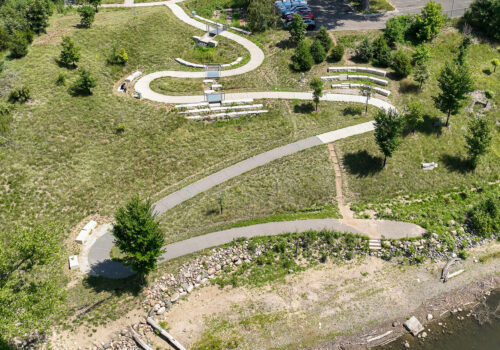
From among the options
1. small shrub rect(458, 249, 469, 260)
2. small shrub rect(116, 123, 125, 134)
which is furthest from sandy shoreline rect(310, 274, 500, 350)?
small shrub rect(116, 123, 125, 134)

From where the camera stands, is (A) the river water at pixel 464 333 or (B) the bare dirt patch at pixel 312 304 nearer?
(B) the bare dirt patch at pixel 312 304

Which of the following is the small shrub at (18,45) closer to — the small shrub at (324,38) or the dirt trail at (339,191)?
the small shrub at (324,38)

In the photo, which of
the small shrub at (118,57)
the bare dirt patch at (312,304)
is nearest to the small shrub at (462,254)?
the bare dirt patch at (312,304)

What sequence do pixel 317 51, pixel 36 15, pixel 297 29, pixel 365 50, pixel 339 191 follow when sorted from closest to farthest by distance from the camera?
pixel 339 191, pixel 36 15, pixel 317 51, pixel 365 50, pixel 297 29

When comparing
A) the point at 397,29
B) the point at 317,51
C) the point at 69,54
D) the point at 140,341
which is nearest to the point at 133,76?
the point at 69,54

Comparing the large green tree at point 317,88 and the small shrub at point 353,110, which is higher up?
the large green tree at point 317,88

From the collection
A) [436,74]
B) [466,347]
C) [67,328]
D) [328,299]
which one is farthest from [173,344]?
[436,74]

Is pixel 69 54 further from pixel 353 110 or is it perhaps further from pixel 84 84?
pixel 353 110
